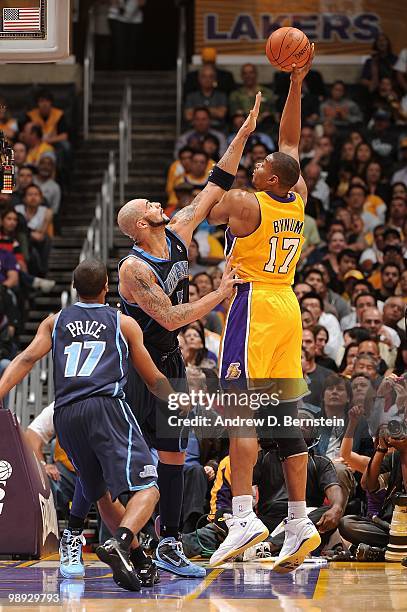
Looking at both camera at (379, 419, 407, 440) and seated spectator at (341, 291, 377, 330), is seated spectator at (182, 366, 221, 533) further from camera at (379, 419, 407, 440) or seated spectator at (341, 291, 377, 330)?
seated spectator at (341, 291, 377, 330)

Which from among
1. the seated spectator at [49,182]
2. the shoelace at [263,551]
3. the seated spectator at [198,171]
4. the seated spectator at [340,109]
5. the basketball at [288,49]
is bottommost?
the shoelace at [263,551]

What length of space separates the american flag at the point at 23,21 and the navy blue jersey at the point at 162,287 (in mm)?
1946

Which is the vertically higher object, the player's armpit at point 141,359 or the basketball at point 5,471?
the player's armpit at point 141,359

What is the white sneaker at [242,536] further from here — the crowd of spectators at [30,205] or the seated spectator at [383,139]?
the seated spectator at [383,139]

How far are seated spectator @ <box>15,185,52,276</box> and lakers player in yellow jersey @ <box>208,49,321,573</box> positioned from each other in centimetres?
808

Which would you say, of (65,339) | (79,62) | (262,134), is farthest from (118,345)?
(79,62)

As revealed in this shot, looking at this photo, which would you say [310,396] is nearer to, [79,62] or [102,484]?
[102,484]

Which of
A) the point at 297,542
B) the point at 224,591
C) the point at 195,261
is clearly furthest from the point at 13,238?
the point at 224,591

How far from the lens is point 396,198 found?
15.9 metres

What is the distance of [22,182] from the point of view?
16641 millimetres

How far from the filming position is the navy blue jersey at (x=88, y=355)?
23.7 feet

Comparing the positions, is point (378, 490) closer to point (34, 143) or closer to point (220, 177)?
point (220, 177)

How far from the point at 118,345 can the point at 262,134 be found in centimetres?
1045

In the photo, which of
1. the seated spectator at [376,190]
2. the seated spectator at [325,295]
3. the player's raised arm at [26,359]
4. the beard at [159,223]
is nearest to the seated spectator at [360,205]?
the seated spectator at [376,190]
